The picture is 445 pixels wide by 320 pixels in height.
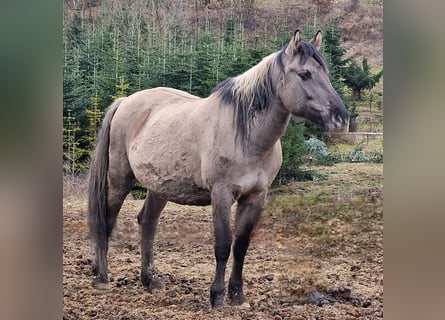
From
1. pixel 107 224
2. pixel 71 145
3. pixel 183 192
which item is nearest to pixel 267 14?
pixel 183 192

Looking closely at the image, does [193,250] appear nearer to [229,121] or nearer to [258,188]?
[258,188]

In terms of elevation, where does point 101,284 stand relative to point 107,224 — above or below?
below

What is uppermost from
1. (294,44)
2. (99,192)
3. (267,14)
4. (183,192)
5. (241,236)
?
(267,14)

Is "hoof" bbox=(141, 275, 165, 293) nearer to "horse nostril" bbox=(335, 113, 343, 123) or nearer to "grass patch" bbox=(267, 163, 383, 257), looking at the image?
"grass patch" bbox=(267, 163, 383, 257)

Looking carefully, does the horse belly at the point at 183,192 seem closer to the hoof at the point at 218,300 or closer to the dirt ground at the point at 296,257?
the dirt ground at the point at 296,257

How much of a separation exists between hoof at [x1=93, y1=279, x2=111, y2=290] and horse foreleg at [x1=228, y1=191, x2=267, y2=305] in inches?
32.4

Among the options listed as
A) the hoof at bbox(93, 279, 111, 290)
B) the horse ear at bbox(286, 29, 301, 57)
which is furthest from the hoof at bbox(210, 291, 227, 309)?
the horse ear at bbox(286, 29, 301, 57)

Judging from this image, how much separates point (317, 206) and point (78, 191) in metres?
1.56

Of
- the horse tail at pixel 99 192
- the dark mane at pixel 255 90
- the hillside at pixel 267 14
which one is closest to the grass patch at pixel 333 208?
the dark mane at pixel 255 90

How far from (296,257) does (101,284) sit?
4.26 ft

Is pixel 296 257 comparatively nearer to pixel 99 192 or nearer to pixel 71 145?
pixel 99 192

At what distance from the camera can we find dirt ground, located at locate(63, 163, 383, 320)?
404 centimetres

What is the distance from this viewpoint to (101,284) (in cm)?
429

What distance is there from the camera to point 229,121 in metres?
3.97
